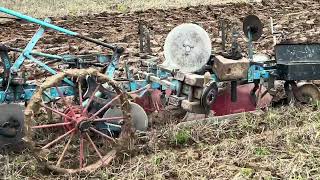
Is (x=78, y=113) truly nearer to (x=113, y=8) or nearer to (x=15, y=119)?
(x=15, y=119)

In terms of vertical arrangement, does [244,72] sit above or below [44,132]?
above

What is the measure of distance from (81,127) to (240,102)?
241 centimetres

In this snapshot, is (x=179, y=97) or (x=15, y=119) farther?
(x=179, y=97)

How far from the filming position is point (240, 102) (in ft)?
20.7

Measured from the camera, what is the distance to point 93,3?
19469mm

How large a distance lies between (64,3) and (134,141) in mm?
15591

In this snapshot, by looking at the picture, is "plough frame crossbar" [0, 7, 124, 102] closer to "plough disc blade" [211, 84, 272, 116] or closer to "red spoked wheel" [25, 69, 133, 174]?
"red spoked wheel" [25, 69, 133, 174]

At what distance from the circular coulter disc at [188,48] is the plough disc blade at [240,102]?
1.67 ft

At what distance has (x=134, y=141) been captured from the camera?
4.91 metres

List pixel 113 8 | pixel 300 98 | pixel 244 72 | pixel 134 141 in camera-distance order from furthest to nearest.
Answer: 1. pixel 113 8
2. pixel 300 98
3. pixel 244 72
4. pixel 134 141

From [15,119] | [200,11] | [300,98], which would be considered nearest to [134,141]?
[15,119]

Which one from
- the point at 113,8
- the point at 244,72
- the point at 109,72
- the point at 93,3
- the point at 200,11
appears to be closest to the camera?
the point at 109,72

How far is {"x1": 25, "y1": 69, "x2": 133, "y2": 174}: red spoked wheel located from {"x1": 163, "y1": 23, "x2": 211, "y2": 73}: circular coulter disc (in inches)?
42.8

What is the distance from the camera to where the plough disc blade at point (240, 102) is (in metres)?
6.16
